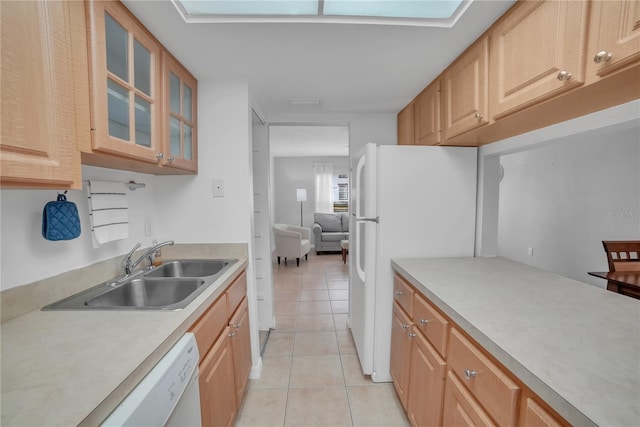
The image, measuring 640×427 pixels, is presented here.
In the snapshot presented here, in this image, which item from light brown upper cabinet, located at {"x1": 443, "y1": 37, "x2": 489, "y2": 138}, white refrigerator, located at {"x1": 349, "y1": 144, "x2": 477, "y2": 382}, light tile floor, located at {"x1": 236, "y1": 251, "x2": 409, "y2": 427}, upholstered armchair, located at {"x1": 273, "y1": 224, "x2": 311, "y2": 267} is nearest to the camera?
light brown upper cabinet, located at {"x1": 443, "y1": 37, "x2": 489, "y2": 138}

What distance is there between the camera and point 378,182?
1.66m

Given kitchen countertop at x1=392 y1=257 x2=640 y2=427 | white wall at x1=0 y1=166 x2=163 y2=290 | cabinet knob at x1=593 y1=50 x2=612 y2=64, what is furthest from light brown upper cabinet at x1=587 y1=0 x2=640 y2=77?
white wall at x1=0 y1=166 x2=163 y2=290

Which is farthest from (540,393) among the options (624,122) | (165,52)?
(165,52)

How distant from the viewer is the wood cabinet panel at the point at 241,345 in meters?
1.43

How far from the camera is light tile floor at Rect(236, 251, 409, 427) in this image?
5.02 ft

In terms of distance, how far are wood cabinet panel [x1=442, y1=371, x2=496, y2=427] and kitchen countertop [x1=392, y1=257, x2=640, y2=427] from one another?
0.73 ft

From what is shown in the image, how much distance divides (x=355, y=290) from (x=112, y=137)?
184cm

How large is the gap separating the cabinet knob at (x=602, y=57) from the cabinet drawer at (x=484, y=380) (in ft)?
3.14

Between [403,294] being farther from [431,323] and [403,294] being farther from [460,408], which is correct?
[460,408]

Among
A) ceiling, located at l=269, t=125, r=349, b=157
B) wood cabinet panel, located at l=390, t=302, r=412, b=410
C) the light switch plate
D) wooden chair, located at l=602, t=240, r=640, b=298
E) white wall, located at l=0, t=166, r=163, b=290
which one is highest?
ceiling, located at l=269, t=125, r=349, b=157

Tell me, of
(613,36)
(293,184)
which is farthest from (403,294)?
(293,184)

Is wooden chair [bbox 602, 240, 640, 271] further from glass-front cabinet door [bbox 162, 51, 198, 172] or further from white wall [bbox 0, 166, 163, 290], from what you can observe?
white wall [bbox 0, 166, 163, 290]

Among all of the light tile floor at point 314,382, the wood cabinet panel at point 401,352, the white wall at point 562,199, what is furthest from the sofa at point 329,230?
the wood cabinet panel at point 401,352

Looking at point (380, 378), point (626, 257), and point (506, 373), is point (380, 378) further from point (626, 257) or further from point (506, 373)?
point (626, 257)
